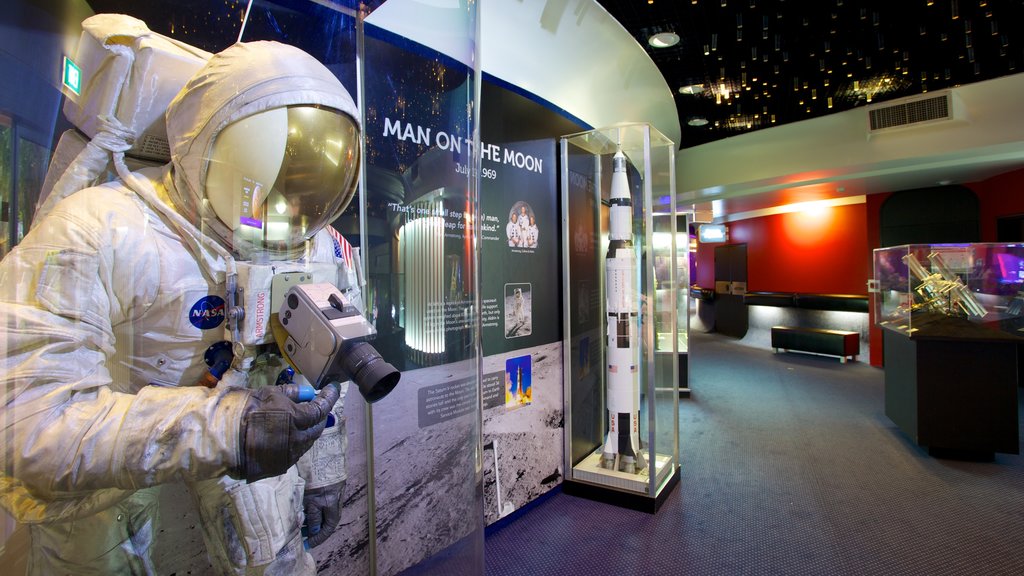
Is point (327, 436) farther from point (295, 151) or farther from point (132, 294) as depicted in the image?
point (295, 151)

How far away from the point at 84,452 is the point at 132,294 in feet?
0.72

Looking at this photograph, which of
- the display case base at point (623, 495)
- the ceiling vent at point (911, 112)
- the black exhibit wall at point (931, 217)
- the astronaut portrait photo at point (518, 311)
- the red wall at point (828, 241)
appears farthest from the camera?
the black exhibit wall at point (931, 217)

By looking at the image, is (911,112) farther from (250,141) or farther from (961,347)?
(250,141)

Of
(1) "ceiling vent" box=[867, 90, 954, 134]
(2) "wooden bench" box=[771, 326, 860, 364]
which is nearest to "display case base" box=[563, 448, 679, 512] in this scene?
(1) "ceiling vent" box=[867, 90, 954, 134]

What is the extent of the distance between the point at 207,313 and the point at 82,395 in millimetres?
183

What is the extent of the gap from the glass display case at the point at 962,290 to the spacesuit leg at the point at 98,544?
4.73 meters

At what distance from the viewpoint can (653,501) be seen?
274cm

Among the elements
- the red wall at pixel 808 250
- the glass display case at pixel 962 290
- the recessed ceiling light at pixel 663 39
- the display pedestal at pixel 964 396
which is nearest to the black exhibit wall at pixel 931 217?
the red wall at pixel 808 250

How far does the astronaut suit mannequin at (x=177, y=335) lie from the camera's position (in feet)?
1.65

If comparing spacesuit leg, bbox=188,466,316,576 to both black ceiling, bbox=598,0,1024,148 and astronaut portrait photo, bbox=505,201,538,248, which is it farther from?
black ceiling, bbox=598,0,1024,148

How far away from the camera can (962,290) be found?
3.62 meters

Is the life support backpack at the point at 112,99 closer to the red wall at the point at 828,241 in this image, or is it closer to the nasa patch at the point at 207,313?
the nasa patch at the point at 207,313

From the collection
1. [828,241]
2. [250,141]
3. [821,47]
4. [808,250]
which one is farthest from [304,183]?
[808,250]

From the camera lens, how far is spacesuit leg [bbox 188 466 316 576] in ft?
2.20
